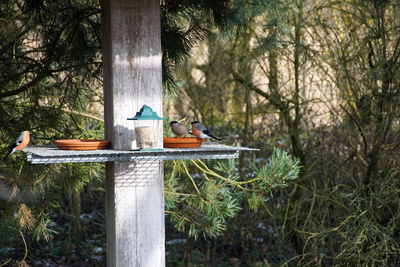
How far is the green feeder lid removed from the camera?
94.5 inches

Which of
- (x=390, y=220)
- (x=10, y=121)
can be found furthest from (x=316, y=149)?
(x=10, y=121)

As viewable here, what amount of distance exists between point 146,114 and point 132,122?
13 centimetres

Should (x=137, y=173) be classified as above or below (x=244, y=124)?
below

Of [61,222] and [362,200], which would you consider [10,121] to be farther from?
[61,222]

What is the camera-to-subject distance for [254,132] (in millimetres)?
5410

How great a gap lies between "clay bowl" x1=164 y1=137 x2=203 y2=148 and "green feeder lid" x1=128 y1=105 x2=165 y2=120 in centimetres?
16

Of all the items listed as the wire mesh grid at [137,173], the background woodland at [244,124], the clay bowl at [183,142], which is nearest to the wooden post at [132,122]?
the wire mesh grid at [137,173]

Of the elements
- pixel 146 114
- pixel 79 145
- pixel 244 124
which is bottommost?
pixel 79 145

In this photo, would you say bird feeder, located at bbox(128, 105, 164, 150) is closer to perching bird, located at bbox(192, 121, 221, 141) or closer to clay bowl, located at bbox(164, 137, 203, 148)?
→ clay bowl, located at bbox(164, 137, 203, 148)

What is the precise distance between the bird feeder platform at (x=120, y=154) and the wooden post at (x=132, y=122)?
0.15 metres

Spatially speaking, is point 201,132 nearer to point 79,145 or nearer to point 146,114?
point 146,114

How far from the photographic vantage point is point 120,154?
2.31 metres

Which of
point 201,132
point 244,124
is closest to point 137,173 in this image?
point 201,132

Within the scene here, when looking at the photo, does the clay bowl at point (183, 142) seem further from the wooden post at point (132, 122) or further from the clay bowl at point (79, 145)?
the clay bowl at point (79, 145)
